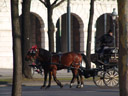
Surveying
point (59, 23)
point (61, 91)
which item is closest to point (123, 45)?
point (61, 91)

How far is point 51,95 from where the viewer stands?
17.5 meters

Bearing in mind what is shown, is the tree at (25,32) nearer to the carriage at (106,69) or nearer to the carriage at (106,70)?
the carriage at (106,69)

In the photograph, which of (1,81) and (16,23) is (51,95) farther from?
(1,81)

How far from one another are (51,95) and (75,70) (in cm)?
331

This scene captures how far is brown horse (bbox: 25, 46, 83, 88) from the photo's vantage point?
19.9 metres

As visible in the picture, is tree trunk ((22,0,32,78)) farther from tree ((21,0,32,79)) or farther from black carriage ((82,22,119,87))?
black carriage ((82,22,119,87))

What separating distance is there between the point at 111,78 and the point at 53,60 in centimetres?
232

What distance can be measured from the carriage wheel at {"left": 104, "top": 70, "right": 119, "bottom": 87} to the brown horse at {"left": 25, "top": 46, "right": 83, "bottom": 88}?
3.75ft

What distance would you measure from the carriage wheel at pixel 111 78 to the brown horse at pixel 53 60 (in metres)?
1.14

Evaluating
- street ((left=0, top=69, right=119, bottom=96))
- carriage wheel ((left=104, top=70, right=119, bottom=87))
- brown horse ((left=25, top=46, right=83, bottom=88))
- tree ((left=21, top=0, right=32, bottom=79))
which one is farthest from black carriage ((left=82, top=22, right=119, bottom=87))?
tree ((left=21, top=0, right=32, bottom=79))

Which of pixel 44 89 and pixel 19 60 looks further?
pixel 44 89

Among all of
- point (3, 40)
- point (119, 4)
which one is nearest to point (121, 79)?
point (119, 4)

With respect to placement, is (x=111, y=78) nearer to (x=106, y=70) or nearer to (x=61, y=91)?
(x=106, y=70)

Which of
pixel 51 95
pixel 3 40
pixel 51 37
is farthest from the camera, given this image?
pixel 3 40
